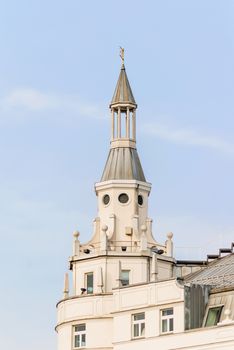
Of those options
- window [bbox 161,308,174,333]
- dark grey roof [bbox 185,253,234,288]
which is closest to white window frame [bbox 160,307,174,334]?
window [bbox 161,308,174,333]

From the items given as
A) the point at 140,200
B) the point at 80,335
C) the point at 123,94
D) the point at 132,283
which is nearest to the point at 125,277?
the point at 132,283

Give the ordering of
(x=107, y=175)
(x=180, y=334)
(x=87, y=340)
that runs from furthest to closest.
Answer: (x=107, y=175) → (x=87, y=340) → (x=180, y=334)

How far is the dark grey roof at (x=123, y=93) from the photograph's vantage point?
119062 mm

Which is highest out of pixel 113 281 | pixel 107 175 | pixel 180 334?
pixel 107 175

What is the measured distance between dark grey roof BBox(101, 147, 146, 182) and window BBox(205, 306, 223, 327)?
53.9ft

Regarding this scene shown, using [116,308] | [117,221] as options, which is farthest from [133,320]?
[117,221]

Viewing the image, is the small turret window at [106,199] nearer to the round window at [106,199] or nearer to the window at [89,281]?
the round window at [106,199]

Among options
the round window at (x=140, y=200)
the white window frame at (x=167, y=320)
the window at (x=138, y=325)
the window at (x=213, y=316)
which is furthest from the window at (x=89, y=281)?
the window at (x=213, y=316)

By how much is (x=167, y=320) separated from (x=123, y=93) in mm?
22385

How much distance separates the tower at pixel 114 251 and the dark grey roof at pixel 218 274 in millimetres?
2965

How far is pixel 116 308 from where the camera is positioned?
107250 millimetres

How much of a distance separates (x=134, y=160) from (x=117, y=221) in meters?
5.53

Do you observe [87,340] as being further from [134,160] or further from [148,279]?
[134,160]

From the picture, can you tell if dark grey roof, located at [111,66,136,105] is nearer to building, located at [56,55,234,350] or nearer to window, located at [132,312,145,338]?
building, located at [56,55,234,350]
